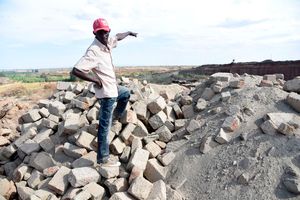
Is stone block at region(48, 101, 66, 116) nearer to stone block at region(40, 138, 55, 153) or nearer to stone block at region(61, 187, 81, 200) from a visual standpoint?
stone block at region(40, 138, 55, 153)

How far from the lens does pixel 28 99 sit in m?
10.9

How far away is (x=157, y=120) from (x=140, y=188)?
5.52 ft

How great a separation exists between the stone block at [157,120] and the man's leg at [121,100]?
1.80 feet

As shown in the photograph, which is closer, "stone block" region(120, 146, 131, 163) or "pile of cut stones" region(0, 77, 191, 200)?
"pile of cut stones" region(0, 77, 191, 200)

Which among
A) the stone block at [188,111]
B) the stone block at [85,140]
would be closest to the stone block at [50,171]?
the stone block at [85,140]

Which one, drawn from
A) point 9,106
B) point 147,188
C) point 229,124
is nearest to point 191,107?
point 229,124

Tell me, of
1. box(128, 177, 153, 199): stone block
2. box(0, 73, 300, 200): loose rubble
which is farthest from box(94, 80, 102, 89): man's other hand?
box(128, 177, 153, 199): stone block

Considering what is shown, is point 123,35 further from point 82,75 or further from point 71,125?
point 71,125

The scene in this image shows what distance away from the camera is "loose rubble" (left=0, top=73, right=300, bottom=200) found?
473 cm

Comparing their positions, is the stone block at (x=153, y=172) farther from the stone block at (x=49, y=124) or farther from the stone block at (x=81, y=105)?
the stone block at (x=49, y=124)

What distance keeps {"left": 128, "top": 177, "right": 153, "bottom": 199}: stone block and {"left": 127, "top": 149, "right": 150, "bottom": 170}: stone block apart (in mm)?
304

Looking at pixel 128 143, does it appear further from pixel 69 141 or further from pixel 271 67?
pixel 271 67

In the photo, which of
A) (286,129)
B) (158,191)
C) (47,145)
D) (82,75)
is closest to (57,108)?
(47,145)

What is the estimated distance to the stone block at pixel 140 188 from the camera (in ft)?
14.8
